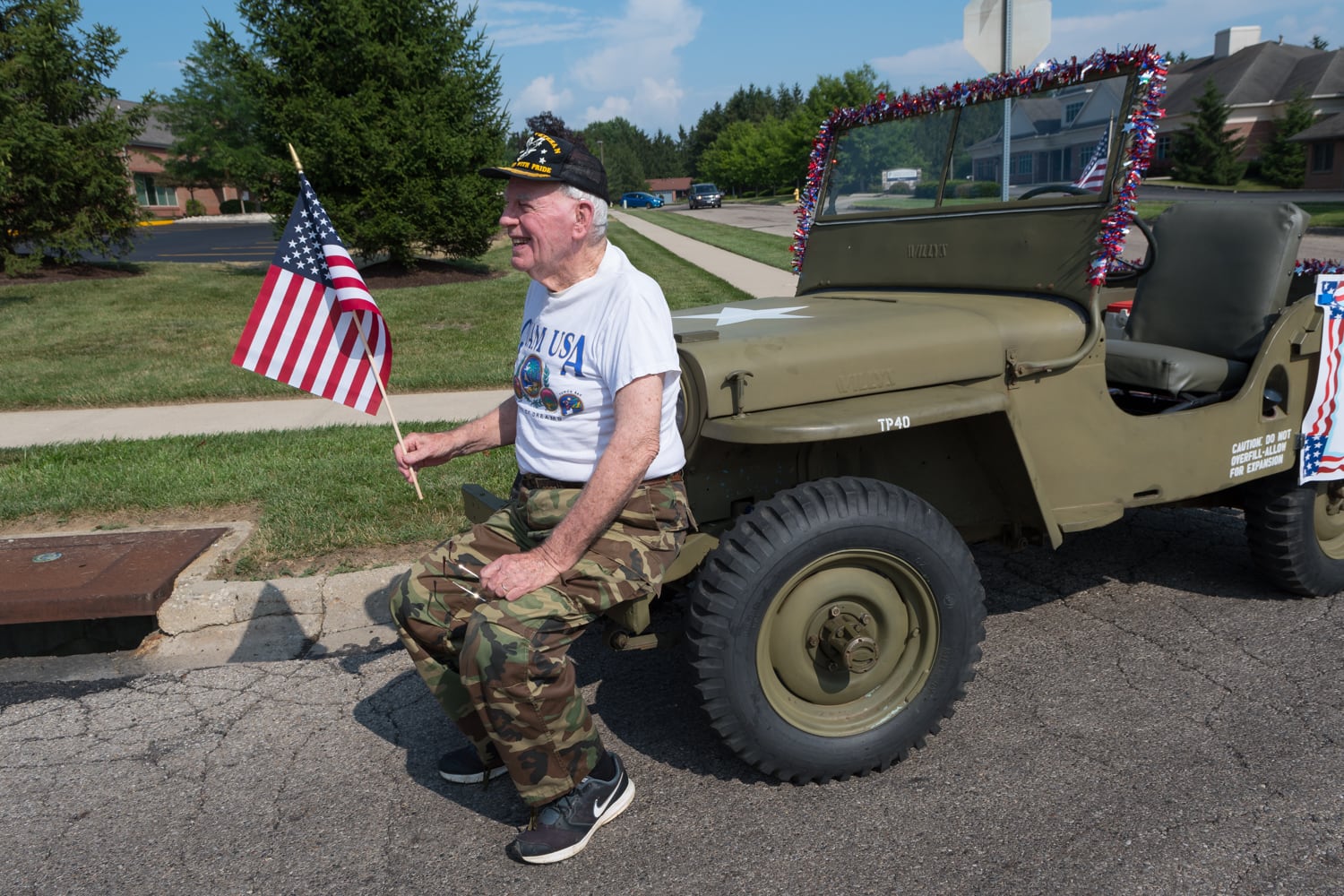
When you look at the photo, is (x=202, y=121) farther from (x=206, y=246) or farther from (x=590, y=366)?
(x=590, y=366)

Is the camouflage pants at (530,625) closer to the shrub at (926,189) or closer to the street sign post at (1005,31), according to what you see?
the shrub at (926,189)

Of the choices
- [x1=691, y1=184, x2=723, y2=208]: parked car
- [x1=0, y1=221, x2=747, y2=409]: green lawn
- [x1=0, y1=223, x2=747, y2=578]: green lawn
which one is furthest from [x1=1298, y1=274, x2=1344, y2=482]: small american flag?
[x1=691, y1=184, x2=723, y2=208]: parked car

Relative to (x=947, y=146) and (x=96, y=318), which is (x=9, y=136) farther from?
(x=947, y=146)

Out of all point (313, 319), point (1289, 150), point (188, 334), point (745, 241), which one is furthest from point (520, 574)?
point (1289, 150)

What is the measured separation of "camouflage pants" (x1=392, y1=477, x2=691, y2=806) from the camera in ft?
8.00

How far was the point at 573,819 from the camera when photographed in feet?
8.52

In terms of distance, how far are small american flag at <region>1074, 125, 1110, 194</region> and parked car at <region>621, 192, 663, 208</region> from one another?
67676 mm

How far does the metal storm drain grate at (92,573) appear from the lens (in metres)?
3.88

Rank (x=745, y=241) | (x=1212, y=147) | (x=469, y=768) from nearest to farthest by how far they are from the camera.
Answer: (x=469, y=768)
(x=745, y=241)
(x=1212, y=147)

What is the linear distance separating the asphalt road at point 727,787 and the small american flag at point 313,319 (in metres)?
1.09

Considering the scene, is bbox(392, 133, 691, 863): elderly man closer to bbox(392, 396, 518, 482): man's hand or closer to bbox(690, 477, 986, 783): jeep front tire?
bbox(690, 477, 986, 783): jeep front tire

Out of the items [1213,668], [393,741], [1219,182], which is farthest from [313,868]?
[1219,182]

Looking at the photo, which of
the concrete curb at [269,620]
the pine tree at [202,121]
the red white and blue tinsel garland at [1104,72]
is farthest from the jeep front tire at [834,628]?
the pine tree at [202,121]

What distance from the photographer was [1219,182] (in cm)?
4562
